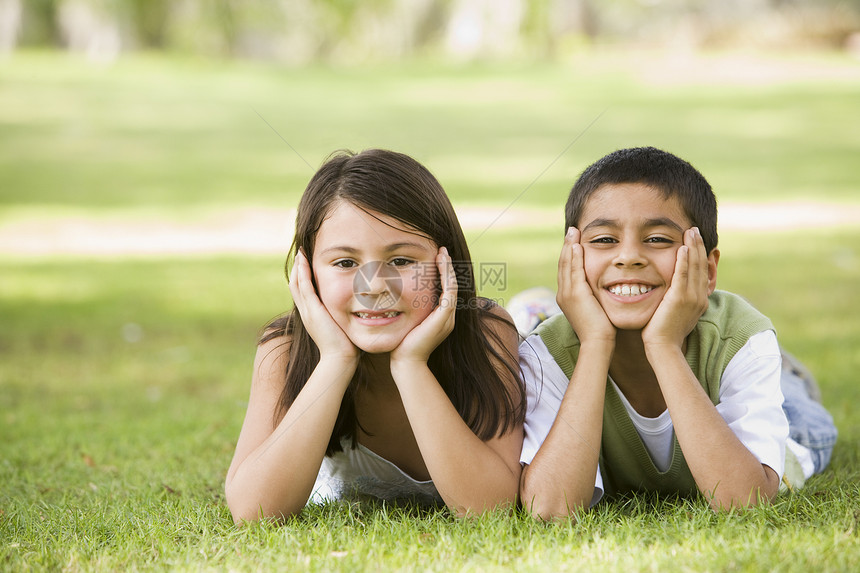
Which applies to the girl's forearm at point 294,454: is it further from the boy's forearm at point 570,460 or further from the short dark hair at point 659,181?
the short dark hair at point 659,181

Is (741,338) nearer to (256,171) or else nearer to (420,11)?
(256,171)

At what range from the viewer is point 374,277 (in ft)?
9.11

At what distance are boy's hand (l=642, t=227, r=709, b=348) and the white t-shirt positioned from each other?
0.23 metres

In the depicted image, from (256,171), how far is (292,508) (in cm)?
1300

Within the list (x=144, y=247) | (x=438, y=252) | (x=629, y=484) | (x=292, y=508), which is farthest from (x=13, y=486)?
(x=144, y=247)

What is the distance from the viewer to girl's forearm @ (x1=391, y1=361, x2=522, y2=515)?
2691mm

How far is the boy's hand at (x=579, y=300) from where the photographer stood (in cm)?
286

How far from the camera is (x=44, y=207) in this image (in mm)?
12703

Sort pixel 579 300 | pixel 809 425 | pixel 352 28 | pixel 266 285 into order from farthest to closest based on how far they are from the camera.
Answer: pixel 352 28 < pixel 266 285 < pixel 809 425 < pixel 579 300

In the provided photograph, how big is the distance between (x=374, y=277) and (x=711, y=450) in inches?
43.7

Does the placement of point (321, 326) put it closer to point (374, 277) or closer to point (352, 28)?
point (374, 277)

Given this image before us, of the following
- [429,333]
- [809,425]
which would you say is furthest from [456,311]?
[809,425]

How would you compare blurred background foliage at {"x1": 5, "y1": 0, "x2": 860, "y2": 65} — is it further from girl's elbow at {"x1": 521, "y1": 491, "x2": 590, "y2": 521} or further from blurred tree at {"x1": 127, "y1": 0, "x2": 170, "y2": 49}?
girl's elbow at {"x1": 521, "y1": 491, "x2": 590, "y2": 521}

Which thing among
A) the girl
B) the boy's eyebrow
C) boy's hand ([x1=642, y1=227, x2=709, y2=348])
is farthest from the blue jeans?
the girl
